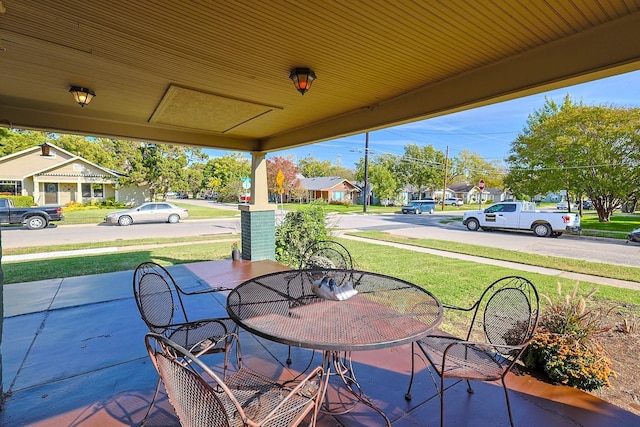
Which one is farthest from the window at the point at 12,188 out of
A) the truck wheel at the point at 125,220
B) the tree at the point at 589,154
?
the tree at the point at 589,154

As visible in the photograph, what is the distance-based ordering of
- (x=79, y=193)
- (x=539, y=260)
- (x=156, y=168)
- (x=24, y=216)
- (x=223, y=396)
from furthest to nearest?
(x=156, y=168), (x=79, y=193), (x=24, y=216), (x=539, y=260), (x=223, y=396)

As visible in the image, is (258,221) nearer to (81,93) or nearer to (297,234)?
(297,234)

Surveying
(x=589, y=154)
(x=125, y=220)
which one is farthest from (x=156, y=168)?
(x=589, y=154)

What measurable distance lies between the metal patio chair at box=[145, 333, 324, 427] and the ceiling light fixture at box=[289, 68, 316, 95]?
89.4 inches

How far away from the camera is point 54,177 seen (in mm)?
20328

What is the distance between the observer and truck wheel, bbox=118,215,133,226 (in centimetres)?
1419

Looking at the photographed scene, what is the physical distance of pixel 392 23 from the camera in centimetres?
202

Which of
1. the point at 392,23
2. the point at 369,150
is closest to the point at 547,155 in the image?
the point at 369,150

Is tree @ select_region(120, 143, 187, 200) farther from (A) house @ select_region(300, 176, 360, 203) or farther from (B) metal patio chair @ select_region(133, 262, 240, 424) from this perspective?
(B) metal patio chair @ select_region(133, 262, 240, 424)

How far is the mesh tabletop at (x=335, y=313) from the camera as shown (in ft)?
5.42

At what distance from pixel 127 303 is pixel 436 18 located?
14.9ft

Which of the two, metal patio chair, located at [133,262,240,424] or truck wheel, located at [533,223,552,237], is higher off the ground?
metal patio chair, located at [133,262,240,424]

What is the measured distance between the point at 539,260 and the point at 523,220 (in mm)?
6034

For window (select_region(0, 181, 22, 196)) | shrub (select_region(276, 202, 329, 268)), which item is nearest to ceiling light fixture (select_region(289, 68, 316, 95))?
shrub (select_region(276, 202, 329, 268))
